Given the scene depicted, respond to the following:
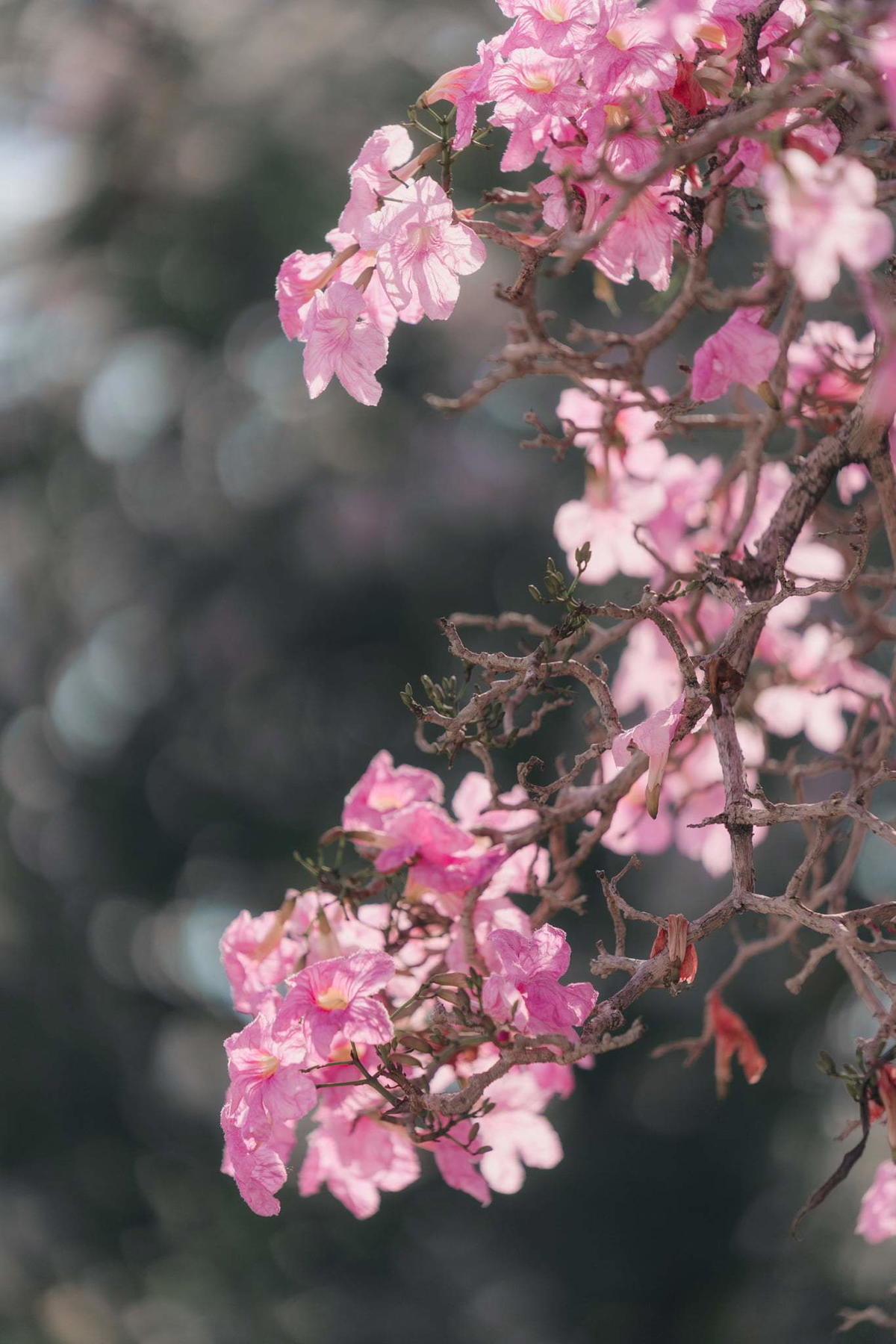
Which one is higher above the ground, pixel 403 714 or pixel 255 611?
pixel 255 611

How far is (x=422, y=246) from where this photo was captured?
52 centimetres

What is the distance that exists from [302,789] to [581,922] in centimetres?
64

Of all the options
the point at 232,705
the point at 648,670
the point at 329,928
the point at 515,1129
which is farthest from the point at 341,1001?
the point at 232,705

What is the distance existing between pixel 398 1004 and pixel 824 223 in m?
0.50

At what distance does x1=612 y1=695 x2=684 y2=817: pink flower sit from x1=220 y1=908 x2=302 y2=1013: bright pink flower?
237 mm

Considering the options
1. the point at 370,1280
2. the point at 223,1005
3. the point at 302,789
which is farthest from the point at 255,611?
the point at 370,1280

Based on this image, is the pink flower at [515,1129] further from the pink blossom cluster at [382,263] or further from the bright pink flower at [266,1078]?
the pink blossom cluster at [382,263]

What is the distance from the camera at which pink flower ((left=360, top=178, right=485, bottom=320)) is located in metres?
0.50

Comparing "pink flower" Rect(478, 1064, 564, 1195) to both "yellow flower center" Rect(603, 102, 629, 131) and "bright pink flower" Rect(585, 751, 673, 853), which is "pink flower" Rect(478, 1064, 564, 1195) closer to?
"bright pink flower" Rect(585, 751, 673, 853)

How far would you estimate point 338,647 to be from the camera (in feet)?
8.64

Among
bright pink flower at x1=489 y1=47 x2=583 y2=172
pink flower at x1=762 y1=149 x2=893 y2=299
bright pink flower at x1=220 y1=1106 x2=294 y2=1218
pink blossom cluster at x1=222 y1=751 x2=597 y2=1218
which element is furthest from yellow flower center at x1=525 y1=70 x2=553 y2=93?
bright pink flower at x1=220 y1=1106 x2=294 y2=1218

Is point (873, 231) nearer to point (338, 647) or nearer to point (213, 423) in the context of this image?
point (338, 647)

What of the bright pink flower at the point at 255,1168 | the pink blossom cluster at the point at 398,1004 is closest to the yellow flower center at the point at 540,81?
the pink blossom cluster at the point at 398,1004

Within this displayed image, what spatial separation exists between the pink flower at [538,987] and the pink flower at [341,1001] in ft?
0.16
